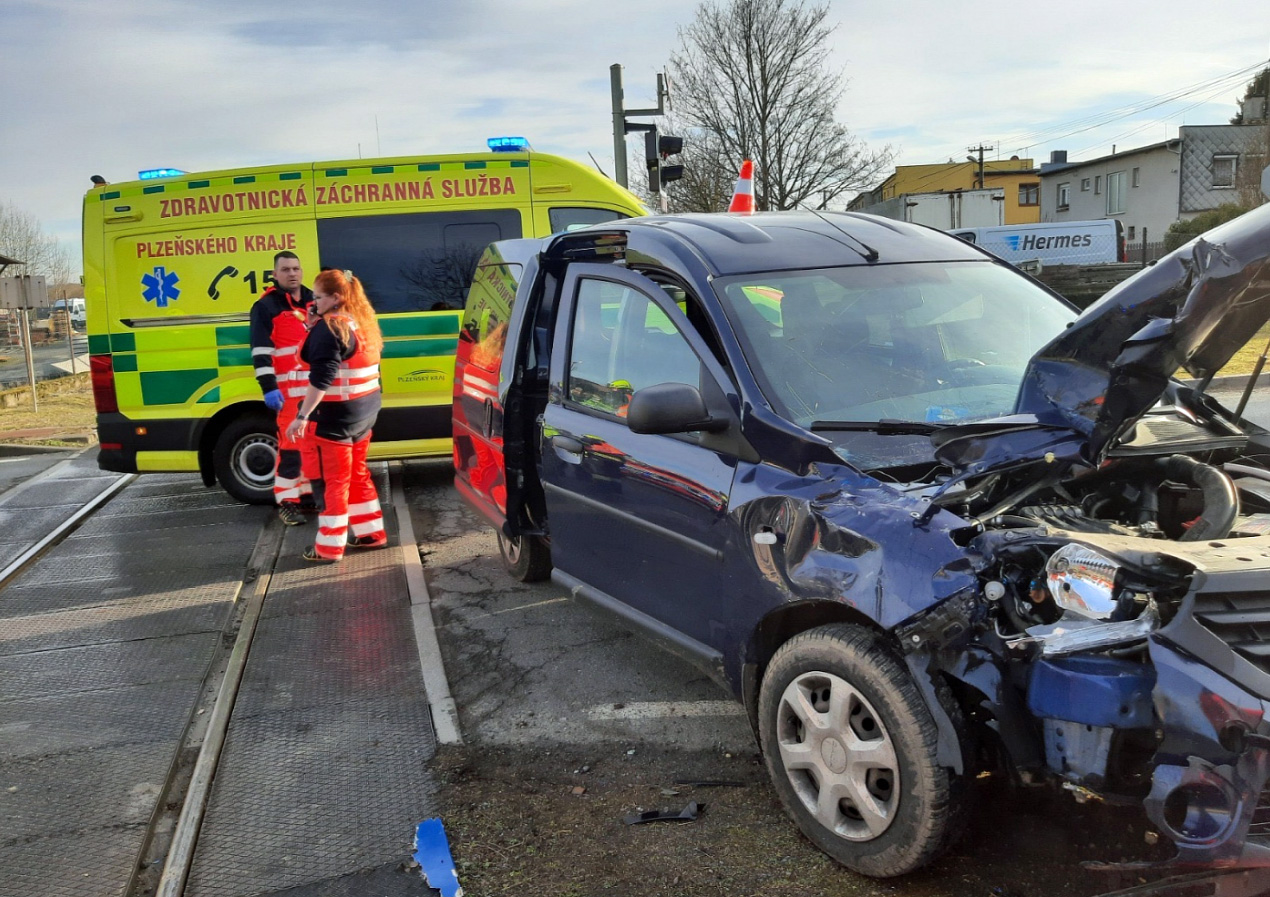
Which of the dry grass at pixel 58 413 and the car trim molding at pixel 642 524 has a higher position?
the car trim molding at pixel 642 524

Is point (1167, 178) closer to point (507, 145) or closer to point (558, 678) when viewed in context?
point (507, 145)

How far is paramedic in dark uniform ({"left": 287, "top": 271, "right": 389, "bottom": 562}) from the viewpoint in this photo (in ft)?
20.4

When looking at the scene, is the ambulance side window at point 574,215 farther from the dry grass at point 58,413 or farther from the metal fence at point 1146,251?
the metal fence at point 1146,251

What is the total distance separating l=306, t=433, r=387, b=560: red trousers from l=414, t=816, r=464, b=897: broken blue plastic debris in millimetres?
3511

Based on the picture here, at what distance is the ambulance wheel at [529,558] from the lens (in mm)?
5656

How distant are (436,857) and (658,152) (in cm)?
1162

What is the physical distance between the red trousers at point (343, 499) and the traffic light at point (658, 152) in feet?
25.7

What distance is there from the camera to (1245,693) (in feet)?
7.39

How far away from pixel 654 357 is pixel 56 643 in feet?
11.4

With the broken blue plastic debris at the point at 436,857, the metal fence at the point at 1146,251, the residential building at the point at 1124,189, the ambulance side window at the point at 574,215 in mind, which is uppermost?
the residential building at the point at 1124,189

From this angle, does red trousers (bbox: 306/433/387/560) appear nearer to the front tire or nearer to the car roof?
the car roof

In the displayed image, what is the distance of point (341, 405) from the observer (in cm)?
641

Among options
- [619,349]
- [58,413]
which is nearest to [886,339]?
[619,349]

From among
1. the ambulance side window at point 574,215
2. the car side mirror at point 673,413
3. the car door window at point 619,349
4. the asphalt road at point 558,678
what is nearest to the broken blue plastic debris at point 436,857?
the asphalt road at point 558,678
